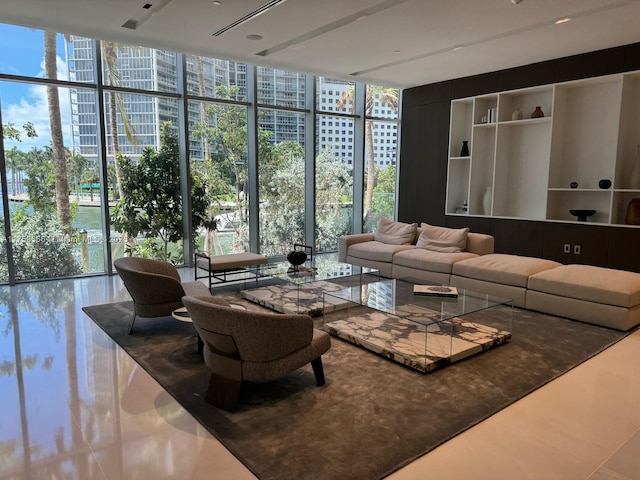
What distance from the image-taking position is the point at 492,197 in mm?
7285

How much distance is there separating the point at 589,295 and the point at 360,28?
366 cm

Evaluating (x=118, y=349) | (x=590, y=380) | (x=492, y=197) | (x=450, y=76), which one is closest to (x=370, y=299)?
(x=590, y=380)

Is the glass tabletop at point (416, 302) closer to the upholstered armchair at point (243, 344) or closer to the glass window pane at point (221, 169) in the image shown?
the upholstered armchair at point (243, 344)

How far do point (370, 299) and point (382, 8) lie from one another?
2855 millimetres

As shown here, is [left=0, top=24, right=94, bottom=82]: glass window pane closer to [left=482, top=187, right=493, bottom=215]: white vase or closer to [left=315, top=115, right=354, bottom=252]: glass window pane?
[left=315, top=115, right=354, bottom=252]: glass window pane

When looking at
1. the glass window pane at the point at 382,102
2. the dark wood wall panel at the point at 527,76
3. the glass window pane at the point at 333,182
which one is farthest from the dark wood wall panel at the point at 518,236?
the glass window pane at the point at 382,102

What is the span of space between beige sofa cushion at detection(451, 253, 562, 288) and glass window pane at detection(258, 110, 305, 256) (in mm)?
3482

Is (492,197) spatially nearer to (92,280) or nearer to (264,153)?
(264,153)

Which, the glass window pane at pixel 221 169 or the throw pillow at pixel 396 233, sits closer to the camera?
the throw pillow at pixel 396 233

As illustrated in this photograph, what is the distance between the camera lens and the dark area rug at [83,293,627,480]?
2.28 metres

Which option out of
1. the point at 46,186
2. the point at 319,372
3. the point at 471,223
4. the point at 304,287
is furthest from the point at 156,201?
the point at 471,223

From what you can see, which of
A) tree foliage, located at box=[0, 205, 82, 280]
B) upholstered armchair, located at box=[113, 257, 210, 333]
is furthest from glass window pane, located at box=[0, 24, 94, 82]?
upholstered armchair, located at box=[113, 257, 210, 333]

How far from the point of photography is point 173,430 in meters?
2.50

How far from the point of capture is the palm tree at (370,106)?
8.46 m
